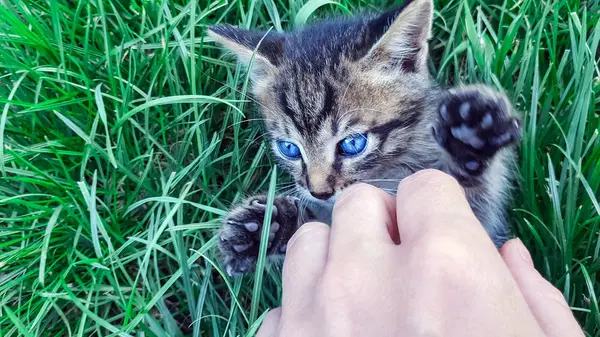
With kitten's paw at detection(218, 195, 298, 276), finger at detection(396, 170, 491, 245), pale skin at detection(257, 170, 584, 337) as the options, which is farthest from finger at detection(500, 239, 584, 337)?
kitten's paw at detection(218, 195, 298, 276)

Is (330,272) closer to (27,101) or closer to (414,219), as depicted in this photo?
(414,219)

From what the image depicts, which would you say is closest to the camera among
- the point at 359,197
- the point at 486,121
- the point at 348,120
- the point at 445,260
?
the point at 445,260

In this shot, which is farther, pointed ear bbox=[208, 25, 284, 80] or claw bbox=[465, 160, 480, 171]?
pointed ear bbox=[208, 25, 284, 80]

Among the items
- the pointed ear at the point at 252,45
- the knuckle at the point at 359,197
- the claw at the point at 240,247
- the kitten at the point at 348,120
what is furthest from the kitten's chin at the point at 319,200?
the pointed ear at the point at 252,45

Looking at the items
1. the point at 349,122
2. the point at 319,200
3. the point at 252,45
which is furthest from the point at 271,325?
the point at 252,45

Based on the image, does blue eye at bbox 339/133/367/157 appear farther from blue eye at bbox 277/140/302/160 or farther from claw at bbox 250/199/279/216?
claw at bbox 250/199/279/216

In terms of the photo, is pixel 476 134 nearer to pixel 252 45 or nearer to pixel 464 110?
pixel 464 110
